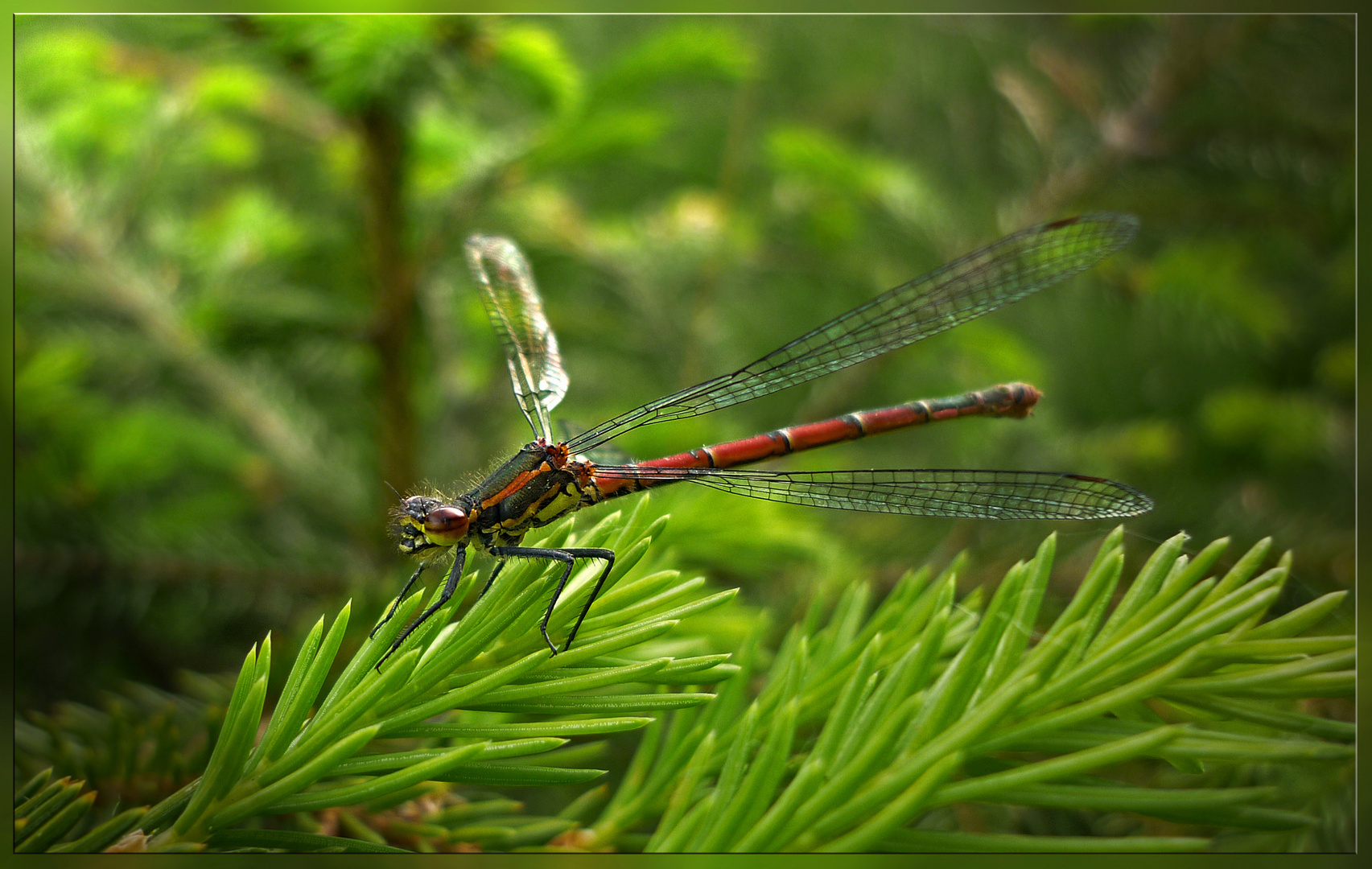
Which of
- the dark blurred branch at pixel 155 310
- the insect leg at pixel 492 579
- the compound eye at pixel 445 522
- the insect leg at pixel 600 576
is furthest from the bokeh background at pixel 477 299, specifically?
the insect leg at pixel 600 576

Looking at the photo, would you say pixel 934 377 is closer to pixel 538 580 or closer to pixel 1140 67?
pixel 1140 67

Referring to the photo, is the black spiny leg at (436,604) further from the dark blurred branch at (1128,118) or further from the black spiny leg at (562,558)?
the dark blurred branch at (1128,118)

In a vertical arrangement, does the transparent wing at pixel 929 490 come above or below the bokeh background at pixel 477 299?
below

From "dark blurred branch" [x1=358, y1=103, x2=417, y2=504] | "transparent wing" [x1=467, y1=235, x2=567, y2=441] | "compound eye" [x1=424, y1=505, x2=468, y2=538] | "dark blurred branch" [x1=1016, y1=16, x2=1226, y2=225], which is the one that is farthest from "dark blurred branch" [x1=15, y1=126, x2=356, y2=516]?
"dark blurred branch" [x1=1016, y1=16, x2=1226, y2=225]

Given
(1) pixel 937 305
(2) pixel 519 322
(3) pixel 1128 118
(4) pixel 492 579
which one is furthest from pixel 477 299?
(3) pixel 1128 118

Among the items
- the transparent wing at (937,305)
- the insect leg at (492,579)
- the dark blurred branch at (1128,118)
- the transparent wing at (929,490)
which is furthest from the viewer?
the dark blurred branch at (1128,118)

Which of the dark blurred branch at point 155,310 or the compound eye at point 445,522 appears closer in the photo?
the compound eye at point 445,522

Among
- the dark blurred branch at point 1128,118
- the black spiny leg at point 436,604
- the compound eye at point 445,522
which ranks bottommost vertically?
the black spiny leg at point 436,604
